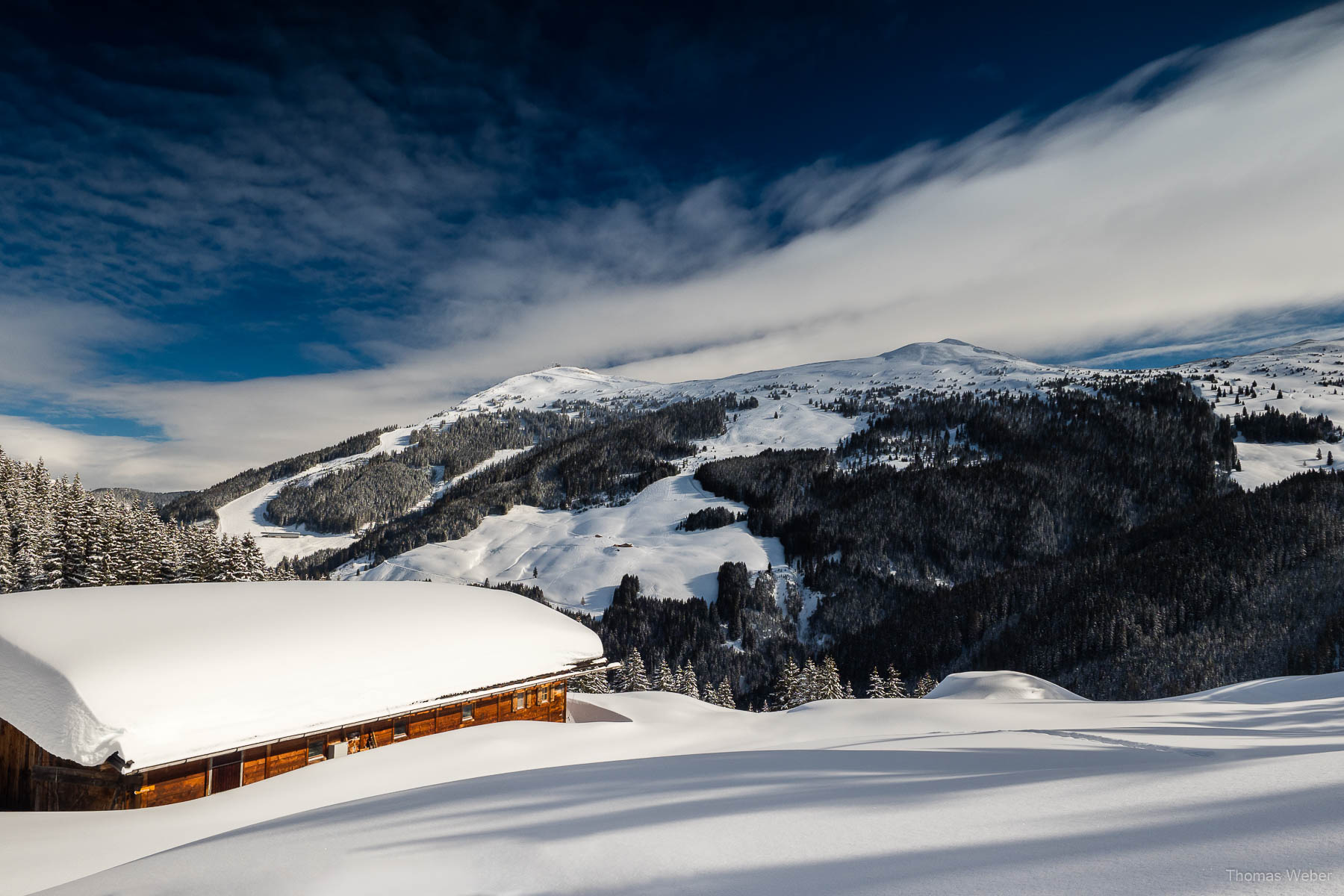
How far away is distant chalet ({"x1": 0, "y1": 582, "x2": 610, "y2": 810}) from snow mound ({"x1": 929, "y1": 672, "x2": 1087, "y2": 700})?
19.7m

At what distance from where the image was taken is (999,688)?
85.7 ft

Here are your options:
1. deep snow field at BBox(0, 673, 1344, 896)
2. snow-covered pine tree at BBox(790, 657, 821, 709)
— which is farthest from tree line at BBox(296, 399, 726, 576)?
deep snow field at BBox(0, 673, 1344, 896)

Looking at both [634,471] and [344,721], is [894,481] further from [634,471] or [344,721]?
[344,721]

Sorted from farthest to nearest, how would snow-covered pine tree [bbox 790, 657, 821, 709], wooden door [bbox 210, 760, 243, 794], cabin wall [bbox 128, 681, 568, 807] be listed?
snow-covered pine tree [bbox 790, 657, 821, 709]
wooden door [bbox 210, 760, 243, 794]
cabin wall [bbox 128, 681, 568, 807]

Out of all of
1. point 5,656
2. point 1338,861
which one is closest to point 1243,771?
point 1338,861

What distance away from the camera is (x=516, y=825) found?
545cm

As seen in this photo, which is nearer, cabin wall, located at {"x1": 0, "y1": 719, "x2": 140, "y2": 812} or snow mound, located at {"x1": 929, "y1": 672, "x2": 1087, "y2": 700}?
cabin wall, located at {"x1": 0, "y1": 719, "x2": 140, "y2": 812}

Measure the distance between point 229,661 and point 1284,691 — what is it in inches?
1111

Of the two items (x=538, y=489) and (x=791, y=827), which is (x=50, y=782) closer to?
(x=791, y=827)

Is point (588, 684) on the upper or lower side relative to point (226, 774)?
lower

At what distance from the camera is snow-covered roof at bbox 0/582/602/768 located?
32.5ft

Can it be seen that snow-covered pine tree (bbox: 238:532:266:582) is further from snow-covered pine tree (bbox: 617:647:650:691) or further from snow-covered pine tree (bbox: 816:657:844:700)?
snow-covered pine tree (bbox: 816:657:844:700)

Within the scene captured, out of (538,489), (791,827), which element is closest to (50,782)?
(791,827)

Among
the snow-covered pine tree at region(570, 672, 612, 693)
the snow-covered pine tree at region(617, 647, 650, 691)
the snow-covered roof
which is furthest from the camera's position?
the snow-covered pine tree at region(617, 647, 650, 691)
